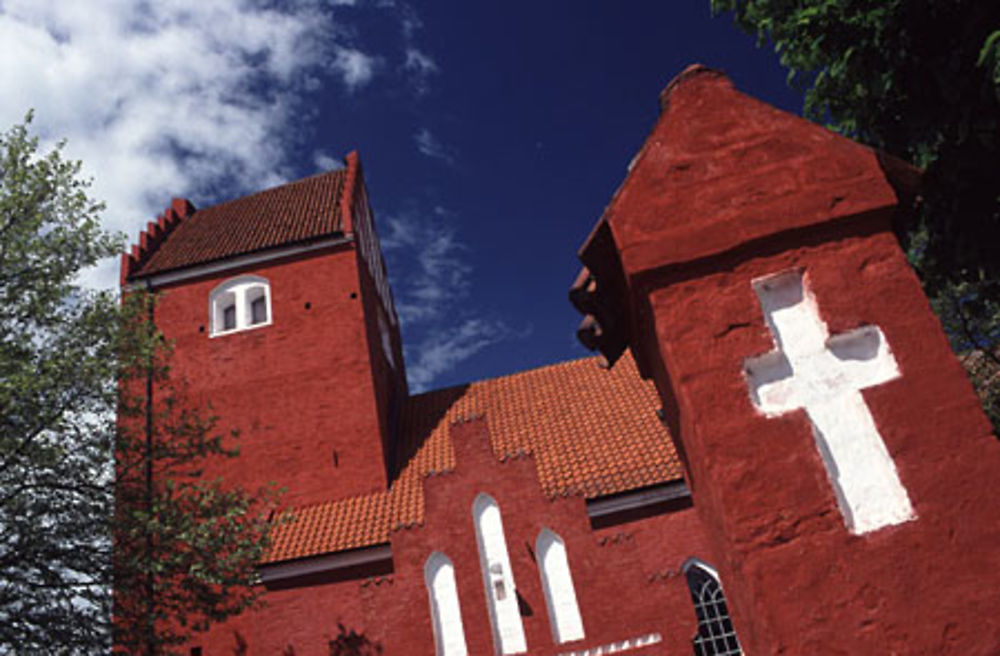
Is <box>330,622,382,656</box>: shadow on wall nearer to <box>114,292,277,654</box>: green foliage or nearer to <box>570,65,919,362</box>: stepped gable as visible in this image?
<box>114,292,277,654</box>: green foliage

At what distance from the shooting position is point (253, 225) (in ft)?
59.5

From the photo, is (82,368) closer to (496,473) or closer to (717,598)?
(496,473)

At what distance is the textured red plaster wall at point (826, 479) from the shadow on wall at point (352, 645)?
30.0 ft

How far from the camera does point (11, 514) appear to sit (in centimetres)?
841

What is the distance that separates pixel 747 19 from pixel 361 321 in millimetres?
10653

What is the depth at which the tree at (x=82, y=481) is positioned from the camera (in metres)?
8.32

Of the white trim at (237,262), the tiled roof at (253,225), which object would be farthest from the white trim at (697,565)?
the tiled roof at (253,225)

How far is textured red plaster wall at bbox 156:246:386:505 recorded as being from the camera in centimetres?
1412

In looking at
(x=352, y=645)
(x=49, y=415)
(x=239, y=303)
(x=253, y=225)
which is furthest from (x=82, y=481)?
(x=253, y=225)

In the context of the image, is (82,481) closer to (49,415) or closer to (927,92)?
(49,415)

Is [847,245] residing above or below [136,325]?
below

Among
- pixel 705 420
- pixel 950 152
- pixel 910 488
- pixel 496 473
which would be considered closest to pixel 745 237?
pixel 705 420

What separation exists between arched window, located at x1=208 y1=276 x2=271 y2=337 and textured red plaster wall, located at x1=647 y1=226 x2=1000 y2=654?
1454 cm

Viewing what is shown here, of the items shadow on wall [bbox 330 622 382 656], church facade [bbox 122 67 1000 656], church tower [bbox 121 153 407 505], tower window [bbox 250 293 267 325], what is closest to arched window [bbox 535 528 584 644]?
church facade [bbox 122 67 1000 656]
